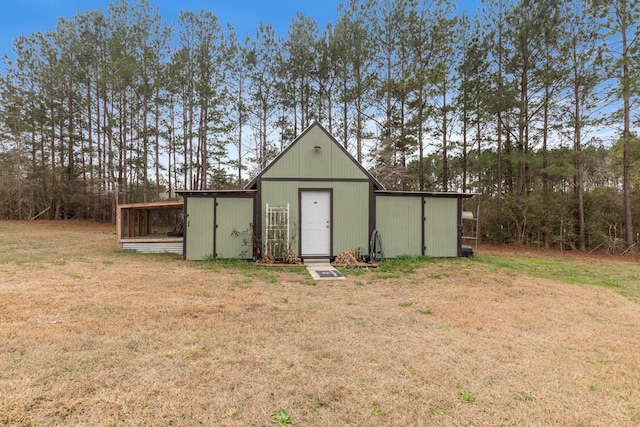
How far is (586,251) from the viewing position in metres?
12.1

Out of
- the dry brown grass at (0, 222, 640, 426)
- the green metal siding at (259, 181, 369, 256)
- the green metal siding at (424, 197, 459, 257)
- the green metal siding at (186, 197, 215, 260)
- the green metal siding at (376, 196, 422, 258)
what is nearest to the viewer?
the dry brown grass at (0, 222, 640, 426)

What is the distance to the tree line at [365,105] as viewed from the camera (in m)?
11.9

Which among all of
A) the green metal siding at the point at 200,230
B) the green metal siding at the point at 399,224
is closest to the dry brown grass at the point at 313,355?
the green metal siding at the point at 200,230

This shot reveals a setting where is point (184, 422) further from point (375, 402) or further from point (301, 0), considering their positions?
point (301, 0)

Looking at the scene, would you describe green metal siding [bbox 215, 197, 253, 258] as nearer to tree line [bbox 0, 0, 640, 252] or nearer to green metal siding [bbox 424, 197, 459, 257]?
green metal siding [bbox 424, 197, 459, 257]

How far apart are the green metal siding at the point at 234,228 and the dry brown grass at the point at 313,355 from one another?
9.43ft

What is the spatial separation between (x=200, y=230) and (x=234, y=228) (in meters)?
0.90

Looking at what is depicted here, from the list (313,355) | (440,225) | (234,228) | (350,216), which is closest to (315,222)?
(350,216)

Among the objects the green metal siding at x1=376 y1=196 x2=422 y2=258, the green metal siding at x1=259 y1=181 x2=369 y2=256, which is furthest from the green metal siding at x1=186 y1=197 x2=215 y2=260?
the green metal siding at x1=376 y1=196 x2=422 y2=258

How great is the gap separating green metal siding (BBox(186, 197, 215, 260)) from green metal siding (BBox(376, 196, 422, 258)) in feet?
15.2

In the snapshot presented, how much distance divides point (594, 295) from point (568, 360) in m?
3.44

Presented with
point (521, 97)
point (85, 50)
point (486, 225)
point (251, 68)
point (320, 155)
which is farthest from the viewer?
point (85, 50)

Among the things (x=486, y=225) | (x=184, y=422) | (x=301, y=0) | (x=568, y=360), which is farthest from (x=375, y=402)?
(x=301, y=0)

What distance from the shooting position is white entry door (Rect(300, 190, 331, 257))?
8727mm
